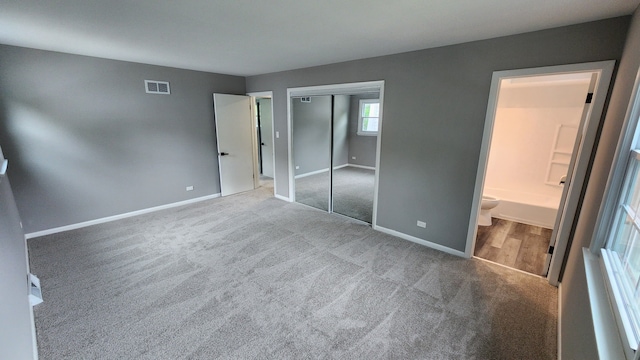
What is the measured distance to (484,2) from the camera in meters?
1.71

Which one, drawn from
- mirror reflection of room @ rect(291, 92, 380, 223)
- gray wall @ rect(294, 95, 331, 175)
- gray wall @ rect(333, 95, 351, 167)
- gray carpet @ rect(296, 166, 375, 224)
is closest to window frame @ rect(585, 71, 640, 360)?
gray carpet @ rect(296, 166, 375, 224)

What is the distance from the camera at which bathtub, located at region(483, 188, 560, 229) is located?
3.72 metres

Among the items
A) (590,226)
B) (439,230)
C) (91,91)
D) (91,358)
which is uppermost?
(91,91)

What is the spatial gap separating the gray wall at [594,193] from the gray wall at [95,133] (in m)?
5.12

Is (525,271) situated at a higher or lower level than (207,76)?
lower

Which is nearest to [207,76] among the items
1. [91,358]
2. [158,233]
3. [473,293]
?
[158,233]

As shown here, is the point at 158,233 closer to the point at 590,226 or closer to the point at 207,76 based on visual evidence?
the point at 207,76

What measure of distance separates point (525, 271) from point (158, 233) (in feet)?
14.9

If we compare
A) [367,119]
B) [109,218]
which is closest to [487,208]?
[367,119]

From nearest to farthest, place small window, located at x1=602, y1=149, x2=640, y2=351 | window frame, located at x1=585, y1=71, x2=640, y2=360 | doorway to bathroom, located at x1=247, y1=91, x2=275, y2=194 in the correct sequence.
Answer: small window, located at x1=602, y1=149, x2=640, y2=351, window frame, located at x1=585, y1=71, x2=640, y2=360, doorway to bathroom, located at x1=247, y1=91, x2=275, y2=194

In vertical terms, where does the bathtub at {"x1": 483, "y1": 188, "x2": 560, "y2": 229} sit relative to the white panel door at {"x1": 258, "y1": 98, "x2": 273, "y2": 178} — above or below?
below

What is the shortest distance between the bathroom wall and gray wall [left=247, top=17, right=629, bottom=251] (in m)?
2.05

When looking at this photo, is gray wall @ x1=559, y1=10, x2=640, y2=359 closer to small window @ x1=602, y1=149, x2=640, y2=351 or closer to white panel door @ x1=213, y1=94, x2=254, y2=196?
small window @ x1=602, y1=149, x2=640, y2=351

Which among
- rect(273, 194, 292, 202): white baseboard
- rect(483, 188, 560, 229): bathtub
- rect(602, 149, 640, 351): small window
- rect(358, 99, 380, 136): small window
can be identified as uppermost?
rect(358, 99, 380, 136): small window
